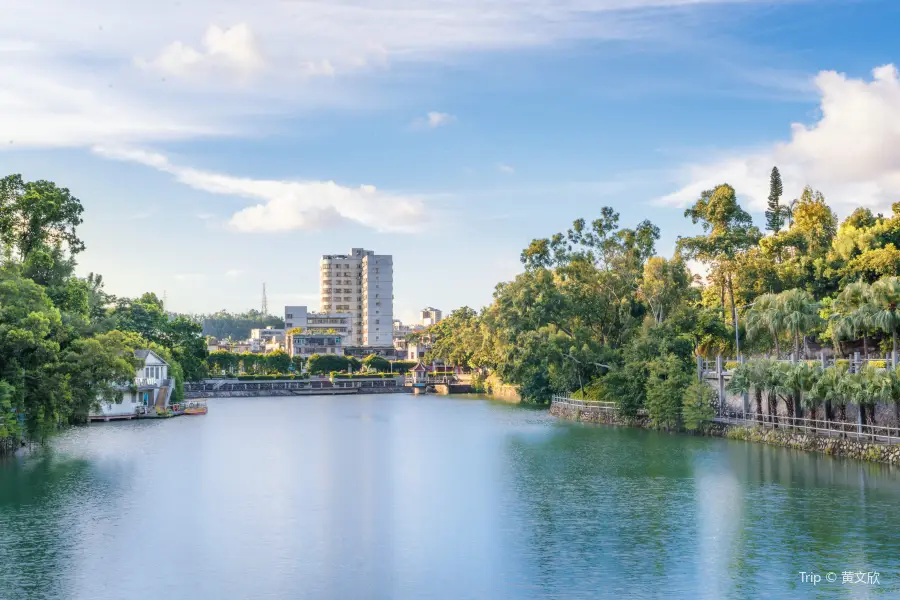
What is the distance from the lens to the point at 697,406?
183 feet

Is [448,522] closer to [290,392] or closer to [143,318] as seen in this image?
[143,318]

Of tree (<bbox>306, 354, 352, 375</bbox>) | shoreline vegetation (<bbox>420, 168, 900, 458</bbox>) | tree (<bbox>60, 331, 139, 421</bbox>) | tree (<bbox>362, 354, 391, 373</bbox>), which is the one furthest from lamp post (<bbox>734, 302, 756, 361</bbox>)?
tree (<bbox>362, 354, 391, 373</bbox>)

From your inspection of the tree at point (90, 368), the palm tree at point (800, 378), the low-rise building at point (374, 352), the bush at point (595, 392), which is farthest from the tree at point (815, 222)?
the low-rise building at point (374, 352)

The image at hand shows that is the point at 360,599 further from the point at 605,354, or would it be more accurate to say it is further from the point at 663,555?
the point at 605,354

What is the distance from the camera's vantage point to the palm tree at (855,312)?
159 ft

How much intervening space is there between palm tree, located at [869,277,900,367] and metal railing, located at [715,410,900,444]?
220 inches

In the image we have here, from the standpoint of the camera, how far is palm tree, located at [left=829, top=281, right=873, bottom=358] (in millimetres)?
48312

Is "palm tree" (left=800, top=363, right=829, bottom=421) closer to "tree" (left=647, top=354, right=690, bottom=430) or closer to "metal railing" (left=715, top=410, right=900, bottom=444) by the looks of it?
"metal railing" (left=715, top=410, right=900, bottom=444)

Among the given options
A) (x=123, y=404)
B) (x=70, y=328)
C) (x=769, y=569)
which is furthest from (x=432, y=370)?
(x=769, y=569)

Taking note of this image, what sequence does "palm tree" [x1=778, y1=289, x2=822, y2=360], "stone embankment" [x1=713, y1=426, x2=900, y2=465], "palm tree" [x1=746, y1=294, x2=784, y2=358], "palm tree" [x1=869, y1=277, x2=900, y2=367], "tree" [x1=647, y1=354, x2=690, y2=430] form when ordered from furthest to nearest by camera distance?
"tree" [x1=647, y1=354, x2=690, y2=430], "palm tree" [x1=746, y1=294, x2=784, y2=358], "palm tree" [x1=778, y1=289, x2=822, y2=360], "palm tree" [x1=869, y1=277, x2=900, y2=367], "stone embankment" [x1=713, y1=426, x2=900, y2=465]

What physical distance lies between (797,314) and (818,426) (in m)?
9.15

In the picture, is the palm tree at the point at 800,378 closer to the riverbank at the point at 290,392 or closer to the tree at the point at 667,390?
the tree at the point at 667,390

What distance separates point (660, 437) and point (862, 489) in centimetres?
2120

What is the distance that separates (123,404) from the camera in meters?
77.7
